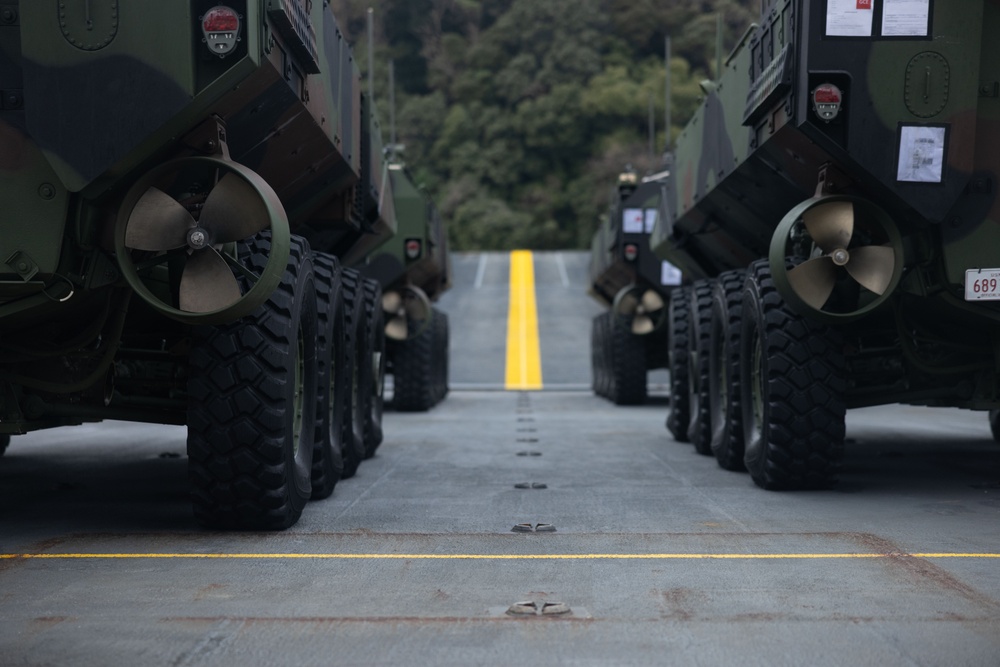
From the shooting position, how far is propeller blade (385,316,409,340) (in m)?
17.5

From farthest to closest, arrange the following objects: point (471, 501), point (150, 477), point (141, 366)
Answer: point (150, 477) → point (471, 501) → point (141, 366)

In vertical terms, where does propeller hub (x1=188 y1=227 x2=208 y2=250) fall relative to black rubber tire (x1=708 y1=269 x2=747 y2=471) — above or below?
above

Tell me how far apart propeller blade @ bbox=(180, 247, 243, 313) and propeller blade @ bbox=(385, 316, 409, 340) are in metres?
11.6

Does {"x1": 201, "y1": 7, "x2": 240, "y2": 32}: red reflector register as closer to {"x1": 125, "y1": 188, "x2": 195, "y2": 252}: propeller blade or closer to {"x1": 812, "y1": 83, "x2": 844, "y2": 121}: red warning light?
{"x1": 125, "y1": 188, "x2": 195, "y2": 252}: propeller blade

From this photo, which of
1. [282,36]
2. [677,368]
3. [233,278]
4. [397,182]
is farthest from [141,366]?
[397,182]

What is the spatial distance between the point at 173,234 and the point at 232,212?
0.27 metres

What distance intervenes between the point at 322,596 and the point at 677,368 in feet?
26.1

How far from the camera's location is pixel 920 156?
23.2 feet

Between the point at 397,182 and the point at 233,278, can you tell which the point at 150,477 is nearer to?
the point at 233,278

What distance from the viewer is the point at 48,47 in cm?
548

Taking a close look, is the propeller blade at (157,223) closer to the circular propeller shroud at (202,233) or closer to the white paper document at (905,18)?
the circular propeller shroud at (202,233)

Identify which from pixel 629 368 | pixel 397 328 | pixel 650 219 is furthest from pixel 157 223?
pixel 650 219

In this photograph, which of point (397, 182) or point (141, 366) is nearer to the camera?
point (141, 366)

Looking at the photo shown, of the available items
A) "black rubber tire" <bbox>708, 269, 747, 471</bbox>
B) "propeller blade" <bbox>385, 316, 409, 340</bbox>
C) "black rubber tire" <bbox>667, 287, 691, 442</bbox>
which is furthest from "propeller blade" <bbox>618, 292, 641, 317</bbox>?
"black rubber tire" <bbox>708, 269, 747, 471</bbox>
